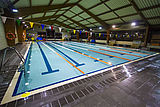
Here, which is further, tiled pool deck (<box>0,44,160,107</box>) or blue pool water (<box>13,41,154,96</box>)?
blue pool water (<box>13,41,154,96</box>)

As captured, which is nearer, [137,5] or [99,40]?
[137,5]

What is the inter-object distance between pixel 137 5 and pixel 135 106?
936 cm

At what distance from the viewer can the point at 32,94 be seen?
5.70 ft

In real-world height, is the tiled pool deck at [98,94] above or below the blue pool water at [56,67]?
below

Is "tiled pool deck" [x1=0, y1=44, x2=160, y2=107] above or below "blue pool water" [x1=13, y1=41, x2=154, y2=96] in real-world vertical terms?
below

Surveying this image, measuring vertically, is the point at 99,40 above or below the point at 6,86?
above

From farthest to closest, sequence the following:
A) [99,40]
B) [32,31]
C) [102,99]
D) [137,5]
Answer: [32,31] → [99,40] → [137,5] → [102,99]

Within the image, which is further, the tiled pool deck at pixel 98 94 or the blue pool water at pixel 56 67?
the blue pool water at pixel 56 67

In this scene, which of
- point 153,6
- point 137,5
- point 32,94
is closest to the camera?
point 32,94

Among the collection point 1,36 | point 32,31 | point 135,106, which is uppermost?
point 32,31

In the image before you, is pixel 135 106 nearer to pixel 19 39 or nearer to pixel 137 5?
pixel 137 5

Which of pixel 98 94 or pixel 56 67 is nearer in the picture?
pixel 98 94

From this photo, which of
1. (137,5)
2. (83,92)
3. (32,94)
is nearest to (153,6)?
(137,5)

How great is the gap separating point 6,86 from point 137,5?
10977mm
